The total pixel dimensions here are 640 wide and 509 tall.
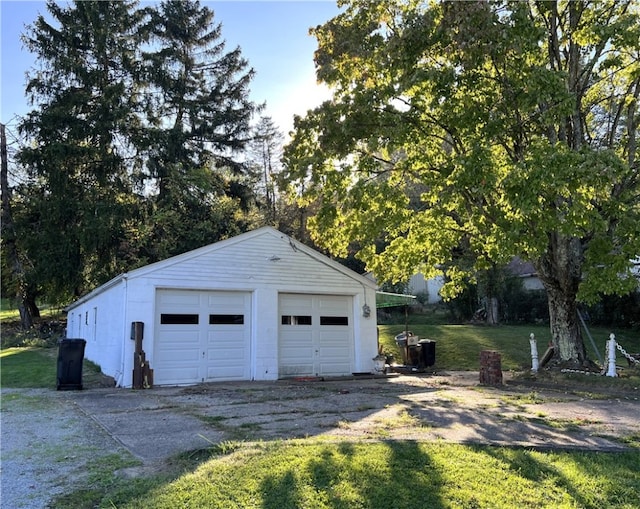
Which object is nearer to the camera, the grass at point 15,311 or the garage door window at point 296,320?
the garage door window at point 296,320

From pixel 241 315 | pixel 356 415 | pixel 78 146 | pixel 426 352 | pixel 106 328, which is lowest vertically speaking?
pixel 356 415

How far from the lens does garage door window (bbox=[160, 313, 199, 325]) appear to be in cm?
1252

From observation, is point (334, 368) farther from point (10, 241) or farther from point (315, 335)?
point (10, 241)

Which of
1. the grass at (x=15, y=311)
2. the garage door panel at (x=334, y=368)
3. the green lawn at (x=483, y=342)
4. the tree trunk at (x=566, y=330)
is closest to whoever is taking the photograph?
the tree trunk at (x=566, y=330)

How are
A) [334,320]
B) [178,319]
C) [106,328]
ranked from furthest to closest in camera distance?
[334,320] → [106,328] → [178,319]

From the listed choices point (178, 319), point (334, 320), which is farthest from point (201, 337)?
point (334, 320)

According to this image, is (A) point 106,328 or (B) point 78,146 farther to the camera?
(B) point 78,146

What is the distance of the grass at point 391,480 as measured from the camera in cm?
387

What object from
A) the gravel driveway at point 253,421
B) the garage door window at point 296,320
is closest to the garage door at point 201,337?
the garage door window at point 296,320

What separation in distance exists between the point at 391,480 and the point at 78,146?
2363 cm

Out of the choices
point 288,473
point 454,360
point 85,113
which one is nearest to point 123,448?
point 288,473

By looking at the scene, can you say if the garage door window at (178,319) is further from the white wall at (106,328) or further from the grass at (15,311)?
the grass at (15,311)

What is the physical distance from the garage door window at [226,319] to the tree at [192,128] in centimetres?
1178

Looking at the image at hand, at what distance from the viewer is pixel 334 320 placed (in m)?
15.0
